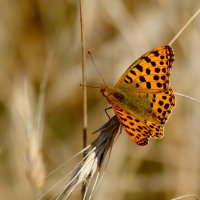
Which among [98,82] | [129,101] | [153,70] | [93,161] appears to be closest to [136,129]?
[93,161]

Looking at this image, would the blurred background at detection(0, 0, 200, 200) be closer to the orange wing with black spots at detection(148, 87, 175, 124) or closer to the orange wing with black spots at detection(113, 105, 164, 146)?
the orange wing with black spots at detection(148, 87, 175, 124)

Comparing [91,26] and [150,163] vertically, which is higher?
[91,26]

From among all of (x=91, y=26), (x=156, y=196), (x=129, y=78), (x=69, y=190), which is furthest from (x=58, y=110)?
(x=69, y=190)

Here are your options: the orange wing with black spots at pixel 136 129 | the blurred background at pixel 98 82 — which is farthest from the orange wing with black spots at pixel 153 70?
the blurred background at pixel 98 82

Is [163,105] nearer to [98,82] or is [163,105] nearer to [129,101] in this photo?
[129,101]

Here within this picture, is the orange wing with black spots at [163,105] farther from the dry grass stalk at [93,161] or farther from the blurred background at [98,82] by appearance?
the blurred background at [98,82]

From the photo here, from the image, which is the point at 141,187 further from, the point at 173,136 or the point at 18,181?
the point at 18,181
